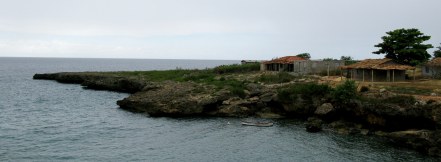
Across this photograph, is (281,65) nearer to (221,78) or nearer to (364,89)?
(221,78)

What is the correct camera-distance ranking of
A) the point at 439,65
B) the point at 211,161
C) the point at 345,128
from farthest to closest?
the point at 439,65
the point at 345,128
the point at 211,161

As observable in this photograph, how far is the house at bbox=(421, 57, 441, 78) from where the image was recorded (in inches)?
2586

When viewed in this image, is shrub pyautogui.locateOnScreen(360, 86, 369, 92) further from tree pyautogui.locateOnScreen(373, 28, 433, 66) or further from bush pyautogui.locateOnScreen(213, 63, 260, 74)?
bush pyautogui.locateOnScreen(213, 63, 260, 74)

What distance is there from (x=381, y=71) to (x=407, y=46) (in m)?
8.04

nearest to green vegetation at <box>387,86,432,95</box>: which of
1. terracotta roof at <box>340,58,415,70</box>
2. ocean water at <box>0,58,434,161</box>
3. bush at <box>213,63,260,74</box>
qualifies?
terracotta roof at <box>340,58,415,70</box>

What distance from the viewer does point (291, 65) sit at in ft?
290

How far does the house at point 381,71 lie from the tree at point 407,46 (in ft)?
11.5

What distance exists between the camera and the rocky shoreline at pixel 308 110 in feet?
140

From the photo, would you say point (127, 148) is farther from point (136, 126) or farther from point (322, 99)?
point (322, 99)

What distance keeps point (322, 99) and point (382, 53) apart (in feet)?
74.1

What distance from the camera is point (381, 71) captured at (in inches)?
2549

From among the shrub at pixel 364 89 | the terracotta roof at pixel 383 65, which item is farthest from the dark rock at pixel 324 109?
the terracotta roof at pixel 383 65

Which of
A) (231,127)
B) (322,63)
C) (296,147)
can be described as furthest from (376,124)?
(322,63)

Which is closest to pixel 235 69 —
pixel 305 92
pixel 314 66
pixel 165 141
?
pixel 314 66
